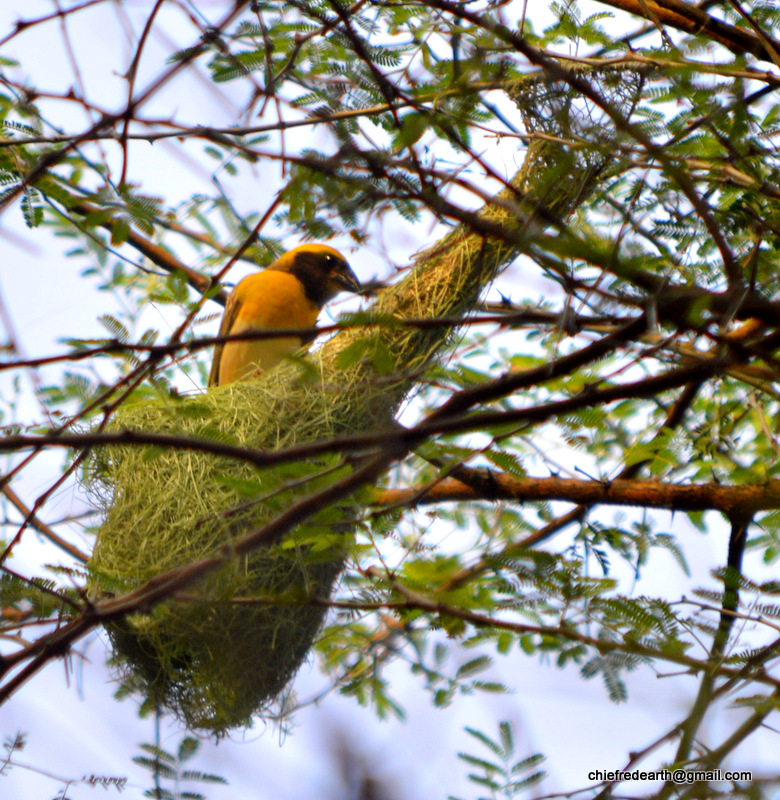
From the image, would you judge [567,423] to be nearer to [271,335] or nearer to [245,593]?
[245,593]

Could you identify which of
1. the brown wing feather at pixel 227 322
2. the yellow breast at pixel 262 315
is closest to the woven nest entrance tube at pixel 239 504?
the yellow breast at pixel 262 315

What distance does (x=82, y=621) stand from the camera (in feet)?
4.69

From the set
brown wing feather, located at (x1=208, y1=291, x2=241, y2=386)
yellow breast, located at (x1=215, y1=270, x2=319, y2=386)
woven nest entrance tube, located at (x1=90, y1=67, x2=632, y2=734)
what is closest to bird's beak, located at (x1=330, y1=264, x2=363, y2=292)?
yellow breast, located at (x1=215, y1=270, x2=319, y2=386)

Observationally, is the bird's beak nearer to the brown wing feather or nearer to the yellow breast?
the yellow breast

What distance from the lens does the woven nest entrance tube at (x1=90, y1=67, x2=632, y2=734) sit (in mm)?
2402

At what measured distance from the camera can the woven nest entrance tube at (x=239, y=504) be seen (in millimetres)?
2402

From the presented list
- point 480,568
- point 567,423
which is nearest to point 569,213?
point 567,423

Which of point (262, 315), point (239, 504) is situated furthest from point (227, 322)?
point (239, 504)

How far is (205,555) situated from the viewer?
2393 millimetres

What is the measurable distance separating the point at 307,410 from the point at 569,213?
971 millimetres

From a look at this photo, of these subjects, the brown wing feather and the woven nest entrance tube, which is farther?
the brown wing feather

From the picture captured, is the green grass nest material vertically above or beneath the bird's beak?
beneath

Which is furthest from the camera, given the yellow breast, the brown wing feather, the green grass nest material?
the brown wing feather

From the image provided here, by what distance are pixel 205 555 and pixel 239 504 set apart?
162 millimetres
